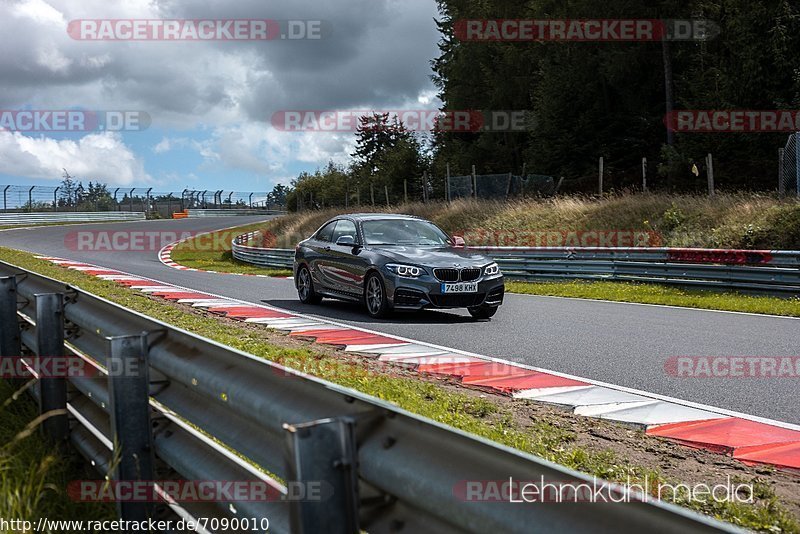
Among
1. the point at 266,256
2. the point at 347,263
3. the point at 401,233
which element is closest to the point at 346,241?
the point at 347,263

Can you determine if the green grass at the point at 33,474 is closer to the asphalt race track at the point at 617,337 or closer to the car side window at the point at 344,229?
the asphalt race track at the point at 617,337

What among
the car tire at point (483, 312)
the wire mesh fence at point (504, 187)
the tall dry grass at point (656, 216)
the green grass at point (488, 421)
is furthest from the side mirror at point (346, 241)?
the wire mesh fence at point (504, 187)

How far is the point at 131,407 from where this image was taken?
11.6 ft

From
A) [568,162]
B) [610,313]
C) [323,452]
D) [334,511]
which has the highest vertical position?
[568,162]

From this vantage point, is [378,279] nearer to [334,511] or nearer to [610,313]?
[610,313]

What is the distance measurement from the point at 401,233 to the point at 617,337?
4.26 metres

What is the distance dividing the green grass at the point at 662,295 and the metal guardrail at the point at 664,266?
11.9 inches

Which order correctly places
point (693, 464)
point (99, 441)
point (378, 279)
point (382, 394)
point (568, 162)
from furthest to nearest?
point (568, 162), point (378, 279), point (382, 394), point (693, 464), point (99, 441)

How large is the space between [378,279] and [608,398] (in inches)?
230

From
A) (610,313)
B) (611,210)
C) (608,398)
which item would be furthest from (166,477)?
(611,210)

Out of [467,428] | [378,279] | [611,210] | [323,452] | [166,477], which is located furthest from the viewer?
[611,210]

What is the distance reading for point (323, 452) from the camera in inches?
78.9

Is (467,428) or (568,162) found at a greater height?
(568,162)

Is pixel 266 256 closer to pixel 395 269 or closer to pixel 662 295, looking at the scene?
pixel 662 295
